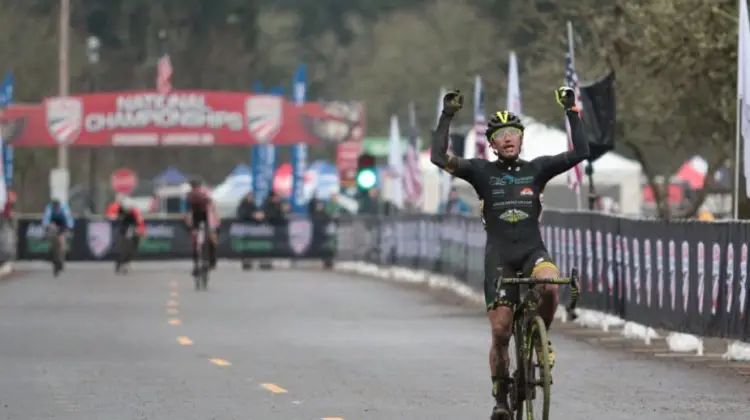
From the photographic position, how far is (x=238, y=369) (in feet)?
65.6

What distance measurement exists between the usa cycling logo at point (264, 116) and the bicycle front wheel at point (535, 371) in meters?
48.6

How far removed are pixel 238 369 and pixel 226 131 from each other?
43.1 m

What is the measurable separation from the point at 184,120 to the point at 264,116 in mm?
2075

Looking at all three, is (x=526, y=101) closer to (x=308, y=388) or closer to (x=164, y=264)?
(x=164, y=264)

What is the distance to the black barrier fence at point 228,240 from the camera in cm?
5422

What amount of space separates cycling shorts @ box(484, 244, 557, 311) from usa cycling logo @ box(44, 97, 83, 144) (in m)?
48.3

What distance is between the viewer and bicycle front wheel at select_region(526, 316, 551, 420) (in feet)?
43.8

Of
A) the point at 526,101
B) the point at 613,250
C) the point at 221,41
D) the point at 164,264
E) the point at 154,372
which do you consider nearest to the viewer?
the point at 154,372

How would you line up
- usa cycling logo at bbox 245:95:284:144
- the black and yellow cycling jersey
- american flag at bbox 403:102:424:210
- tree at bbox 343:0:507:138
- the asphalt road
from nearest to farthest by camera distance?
the black and yellow cycling jersey < the asphalt road < american flag at bbox 403:102:424:210 < usa cycling logo at bbox 245:95:284:144 < tree at bbox 343:0:507:138

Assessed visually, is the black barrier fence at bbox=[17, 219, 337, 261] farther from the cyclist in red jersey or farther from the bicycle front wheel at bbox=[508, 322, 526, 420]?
the bicycle front wheel at bbox=[508, 322, 526, 420]

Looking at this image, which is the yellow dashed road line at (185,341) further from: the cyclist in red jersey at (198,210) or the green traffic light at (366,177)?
the green traffic light at (366,177)

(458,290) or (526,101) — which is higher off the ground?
(526,101)

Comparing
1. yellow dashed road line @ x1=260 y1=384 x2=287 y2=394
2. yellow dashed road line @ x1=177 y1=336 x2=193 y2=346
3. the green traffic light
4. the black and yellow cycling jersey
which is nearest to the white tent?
the green traffic light

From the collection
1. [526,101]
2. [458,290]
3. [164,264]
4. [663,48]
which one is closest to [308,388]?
[663,48]
